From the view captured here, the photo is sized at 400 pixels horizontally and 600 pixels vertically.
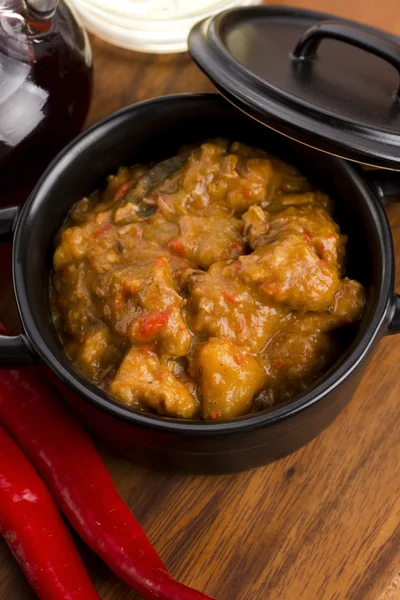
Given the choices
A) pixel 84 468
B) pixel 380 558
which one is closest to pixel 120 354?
pixel 84 468

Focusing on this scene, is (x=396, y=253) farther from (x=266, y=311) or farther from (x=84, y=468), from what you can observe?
(x=84, y=468)

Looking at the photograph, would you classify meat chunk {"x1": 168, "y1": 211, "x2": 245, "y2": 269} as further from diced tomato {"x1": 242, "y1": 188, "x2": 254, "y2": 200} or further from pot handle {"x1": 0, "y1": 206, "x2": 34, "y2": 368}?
pot handle {"x1": 0, "y1": 206, "x2": 34, "y2": 368}

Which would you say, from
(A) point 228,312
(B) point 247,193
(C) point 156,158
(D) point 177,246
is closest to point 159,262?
(D) point 177,246

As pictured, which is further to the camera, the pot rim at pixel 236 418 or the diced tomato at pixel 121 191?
the diced tomato at pixel 121 191

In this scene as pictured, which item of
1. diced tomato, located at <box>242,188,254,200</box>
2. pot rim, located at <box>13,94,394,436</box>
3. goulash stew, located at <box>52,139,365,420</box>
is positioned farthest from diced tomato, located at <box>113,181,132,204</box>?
diced tomato, located at <box>242,188,254,200</box>

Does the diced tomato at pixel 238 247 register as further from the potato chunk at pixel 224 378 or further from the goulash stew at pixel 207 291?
the potato chunk at pixel 224 378

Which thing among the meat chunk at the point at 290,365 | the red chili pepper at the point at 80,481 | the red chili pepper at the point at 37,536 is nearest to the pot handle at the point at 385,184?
the meat chunk at the point at 290,365
